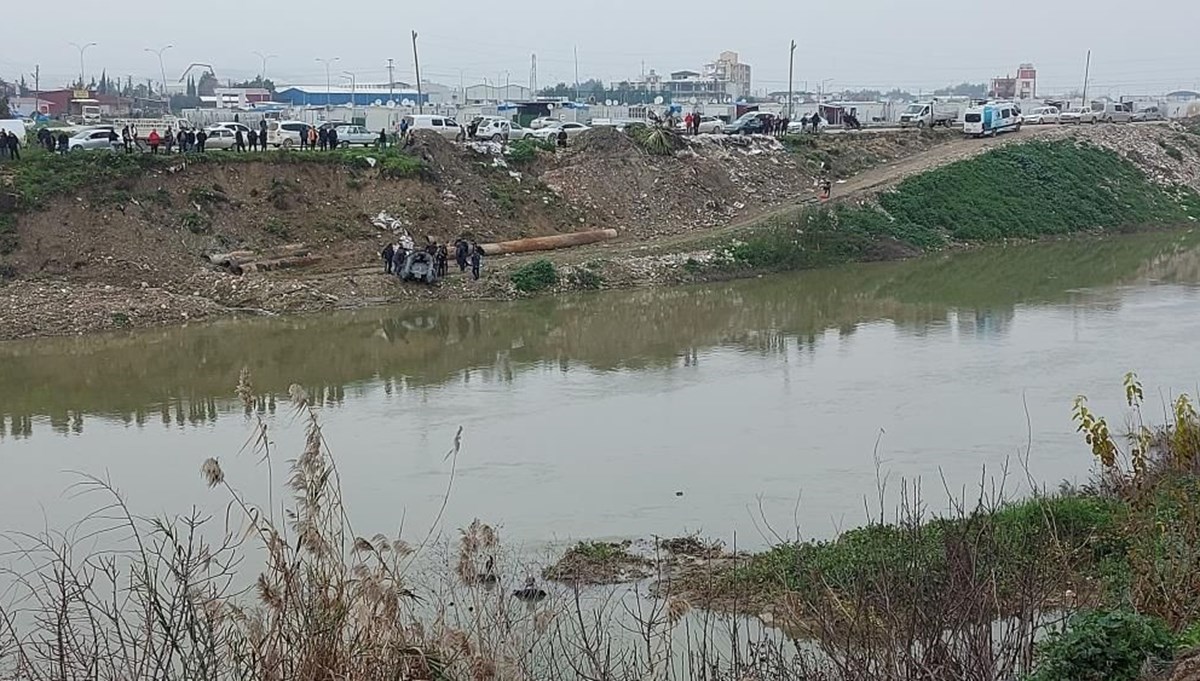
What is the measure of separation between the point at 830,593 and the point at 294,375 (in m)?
17.0

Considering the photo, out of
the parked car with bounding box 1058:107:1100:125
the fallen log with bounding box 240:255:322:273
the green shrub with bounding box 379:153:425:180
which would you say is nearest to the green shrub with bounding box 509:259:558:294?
the fallen log with bounding box 240:255:322:273

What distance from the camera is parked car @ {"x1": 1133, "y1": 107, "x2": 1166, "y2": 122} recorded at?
5717 cm

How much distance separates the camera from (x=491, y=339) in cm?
2517

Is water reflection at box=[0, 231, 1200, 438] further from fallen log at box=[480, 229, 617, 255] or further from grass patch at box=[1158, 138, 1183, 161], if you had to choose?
grass patch at box=[1158, 138, 1183, 161]

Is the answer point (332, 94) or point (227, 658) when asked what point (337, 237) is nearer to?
point (227, 658)

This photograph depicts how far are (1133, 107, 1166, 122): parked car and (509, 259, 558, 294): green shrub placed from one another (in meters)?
35.9

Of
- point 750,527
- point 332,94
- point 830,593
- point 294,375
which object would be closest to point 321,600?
point 830,593

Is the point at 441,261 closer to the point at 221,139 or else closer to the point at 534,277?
the point at 534,277

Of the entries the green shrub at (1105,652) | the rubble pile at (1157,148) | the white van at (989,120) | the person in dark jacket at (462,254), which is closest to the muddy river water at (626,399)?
the person in dark jacket at (462,254)

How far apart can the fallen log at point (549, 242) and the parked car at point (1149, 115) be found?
31.9 metres

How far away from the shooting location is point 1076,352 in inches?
893

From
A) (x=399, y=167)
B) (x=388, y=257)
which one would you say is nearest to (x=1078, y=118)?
(x=399, y=167)

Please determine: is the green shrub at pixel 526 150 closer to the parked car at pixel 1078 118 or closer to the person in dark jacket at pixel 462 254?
the person in dark jacket at pixel 462 254

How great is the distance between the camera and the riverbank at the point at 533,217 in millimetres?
27797
